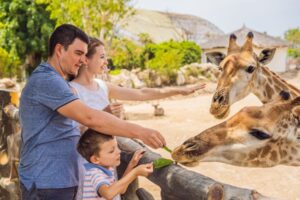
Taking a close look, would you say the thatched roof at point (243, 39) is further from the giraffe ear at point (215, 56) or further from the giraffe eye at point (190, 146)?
the giraffe eye at point (190, 146)

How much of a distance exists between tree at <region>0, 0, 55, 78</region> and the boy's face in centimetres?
2255

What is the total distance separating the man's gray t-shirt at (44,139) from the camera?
2.04 meters

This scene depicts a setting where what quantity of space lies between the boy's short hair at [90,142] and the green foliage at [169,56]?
21150 millimetres

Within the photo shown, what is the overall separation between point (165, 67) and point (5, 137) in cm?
1969

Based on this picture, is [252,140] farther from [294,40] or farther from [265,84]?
[294,40]

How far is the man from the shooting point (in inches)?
79.7

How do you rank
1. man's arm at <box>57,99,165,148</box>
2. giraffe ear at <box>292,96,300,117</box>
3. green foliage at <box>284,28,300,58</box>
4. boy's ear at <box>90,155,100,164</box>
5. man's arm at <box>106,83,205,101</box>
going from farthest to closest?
green foliage at <box>284,28,300,58</box> < man's arm at <box>106,83,205,101</box> < giraffe ear at <box>292,96,300,117</box> < boy's ear at <box>90,155,100,164</box> < man's arm at <box>57,99,165,148</box>

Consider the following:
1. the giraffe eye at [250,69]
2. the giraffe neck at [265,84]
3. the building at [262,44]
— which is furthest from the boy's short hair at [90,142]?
the building at [262,44]

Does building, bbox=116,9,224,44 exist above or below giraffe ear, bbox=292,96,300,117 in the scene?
below

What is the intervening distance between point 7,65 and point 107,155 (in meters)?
22.2

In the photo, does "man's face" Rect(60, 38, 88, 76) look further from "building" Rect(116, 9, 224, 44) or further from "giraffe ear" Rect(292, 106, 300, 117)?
"building" Rect(116, 9, 224, 44)

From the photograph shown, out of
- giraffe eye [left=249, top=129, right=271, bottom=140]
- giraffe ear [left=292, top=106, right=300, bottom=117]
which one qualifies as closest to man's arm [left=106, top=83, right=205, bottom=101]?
giraffe eye [left=249, top=129, right=271, bottom=140]

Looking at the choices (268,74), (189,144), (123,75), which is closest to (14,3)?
(123,75)

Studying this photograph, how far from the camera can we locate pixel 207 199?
1803 millimetres
